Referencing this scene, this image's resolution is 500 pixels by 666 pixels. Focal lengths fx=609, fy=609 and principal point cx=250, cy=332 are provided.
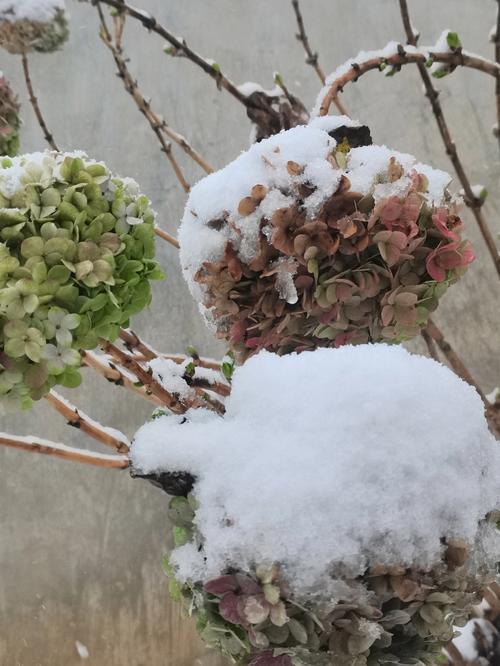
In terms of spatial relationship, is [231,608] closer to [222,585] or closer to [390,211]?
[222,585]

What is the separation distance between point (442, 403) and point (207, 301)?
0.19m

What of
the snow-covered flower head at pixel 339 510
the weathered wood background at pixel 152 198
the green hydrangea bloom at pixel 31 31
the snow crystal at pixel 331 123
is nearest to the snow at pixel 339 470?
the snow-covered flower head at pixel 339 510

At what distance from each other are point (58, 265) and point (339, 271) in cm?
19

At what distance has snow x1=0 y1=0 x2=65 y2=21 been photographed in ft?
2.74

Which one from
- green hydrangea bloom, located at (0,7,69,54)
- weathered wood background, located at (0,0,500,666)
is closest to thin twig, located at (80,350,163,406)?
green hydrangea bloom, located at (0,7,69,54)

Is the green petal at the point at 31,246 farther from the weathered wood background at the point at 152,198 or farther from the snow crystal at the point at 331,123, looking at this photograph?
the weathered wood background at the point at 152,198

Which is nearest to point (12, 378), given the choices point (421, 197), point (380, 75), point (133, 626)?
point (421, 197)

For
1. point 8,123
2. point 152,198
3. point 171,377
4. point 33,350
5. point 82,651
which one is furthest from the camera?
point 152,198

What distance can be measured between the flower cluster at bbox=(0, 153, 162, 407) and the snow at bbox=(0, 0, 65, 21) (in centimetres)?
52

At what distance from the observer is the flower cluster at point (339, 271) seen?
1.32 feet

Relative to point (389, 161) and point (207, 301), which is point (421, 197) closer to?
point (389, 161)

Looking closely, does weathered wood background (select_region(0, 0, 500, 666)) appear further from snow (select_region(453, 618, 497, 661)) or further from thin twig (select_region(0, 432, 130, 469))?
thin twig (select_region(0, 432, 130, 469))

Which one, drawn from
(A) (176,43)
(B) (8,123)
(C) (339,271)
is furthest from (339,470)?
(B) (8,123)

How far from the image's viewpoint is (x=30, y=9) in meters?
0.86
